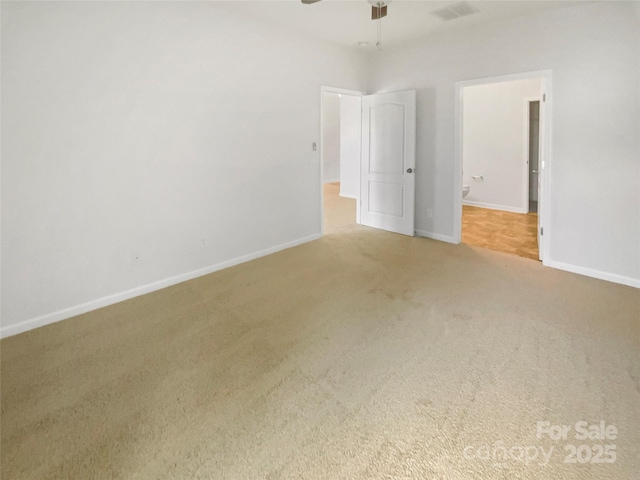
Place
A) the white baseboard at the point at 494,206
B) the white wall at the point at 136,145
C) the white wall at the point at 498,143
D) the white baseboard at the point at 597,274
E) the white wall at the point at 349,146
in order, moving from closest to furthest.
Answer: the white wall at the point at 136,145 < the white baseboard at the point at 597,274 < the white wall at the point at 498,143 < the white baseboard at the point at 494,206 < the white wall at the point at 349,146

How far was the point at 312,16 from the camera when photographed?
13.0ft

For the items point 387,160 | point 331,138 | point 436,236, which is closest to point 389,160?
point 387,160

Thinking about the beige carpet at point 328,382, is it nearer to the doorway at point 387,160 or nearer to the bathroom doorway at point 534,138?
the doorway at point 387,160

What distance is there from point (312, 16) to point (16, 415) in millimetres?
4075

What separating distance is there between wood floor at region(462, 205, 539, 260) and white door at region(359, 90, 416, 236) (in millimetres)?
976

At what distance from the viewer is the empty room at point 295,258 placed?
177 centimetres

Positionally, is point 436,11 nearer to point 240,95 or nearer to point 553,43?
point 553,43

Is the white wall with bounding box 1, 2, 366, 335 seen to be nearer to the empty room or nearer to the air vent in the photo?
the empty room

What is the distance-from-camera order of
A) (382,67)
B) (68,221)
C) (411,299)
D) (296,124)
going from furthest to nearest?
(382,67), (296,124), (411,299), (68,221)

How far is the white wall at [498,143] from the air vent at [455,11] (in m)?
2.82

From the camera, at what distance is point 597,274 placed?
374 centimetres

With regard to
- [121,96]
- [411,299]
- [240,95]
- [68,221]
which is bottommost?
[411,299]

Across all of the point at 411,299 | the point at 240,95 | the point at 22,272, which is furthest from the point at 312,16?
the point at 22,272

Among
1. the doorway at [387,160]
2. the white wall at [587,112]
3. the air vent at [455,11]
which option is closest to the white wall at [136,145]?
the doorway at [387,160]
